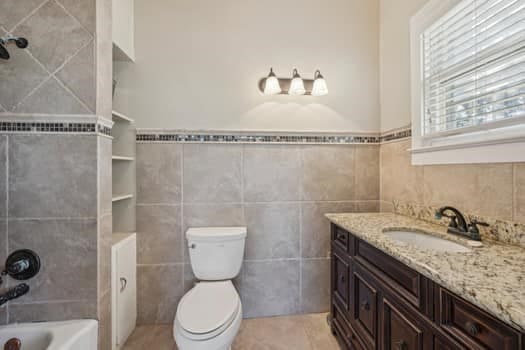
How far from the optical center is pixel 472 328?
29.5 inches

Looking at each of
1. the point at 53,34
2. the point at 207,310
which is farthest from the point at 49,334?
the point at 53,34

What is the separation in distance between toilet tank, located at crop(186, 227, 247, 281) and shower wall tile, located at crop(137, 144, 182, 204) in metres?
0.37

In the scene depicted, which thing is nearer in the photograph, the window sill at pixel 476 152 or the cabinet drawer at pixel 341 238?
the window sill at pixel 476 152

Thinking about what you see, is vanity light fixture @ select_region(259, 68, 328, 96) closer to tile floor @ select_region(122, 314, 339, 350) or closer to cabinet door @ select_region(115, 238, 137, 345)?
cabinet door @ select_region(115, 238, 137, 345)

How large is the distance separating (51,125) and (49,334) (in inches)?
41.5

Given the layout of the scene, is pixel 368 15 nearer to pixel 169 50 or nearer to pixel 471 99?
pixel 471 99

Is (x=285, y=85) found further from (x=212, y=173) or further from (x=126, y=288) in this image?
(x=126, y=288)

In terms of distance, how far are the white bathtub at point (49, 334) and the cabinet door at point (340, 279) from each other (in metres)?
1.45

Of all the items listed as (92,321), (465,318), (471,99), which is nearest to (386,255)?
(465,318)

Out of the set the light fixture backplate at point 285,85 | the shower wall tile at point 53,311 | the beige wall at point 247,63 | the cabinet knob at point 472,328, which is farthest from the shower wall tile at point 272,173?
the cabinet knob at point 472,328

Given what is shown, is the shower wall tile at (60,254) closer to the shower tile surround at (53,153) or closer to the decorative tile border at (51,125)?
the shower tile surround at (53,153)

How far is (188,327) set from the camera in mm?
1321

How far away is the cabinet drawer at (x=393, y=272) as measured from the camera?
100cm

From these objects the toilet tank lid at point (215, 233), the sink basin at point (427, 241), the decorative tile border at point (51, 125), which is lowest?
the toilet tank lid at point (215, 233)
